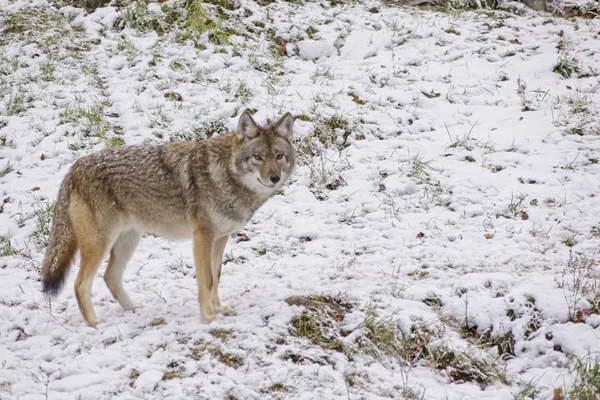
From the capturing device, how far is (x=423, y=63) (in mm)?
10297

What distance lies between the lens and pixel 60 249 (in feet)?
16.0

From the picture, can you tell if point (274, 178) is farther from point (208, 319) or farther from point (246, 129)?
point (208, 319)

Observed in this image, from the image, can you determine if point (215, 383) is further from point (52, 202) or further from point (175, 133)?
point (175, 133)

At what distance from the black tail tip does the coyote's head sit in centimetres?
180

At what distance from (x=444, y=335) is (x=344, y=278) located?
50.7 inches

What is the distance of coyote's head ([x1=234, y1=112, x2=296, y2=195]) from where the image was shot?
4.89 meters

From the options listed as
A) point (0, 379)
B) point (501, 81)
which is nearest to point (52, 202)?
point (0, 379)

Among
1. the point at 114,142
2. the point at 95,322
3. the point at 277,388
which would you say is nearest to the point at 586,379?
the point at 277,388

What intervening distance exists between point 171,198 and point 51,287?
1.25 meters

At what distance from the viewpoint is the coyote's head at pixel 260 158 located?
16.0 feet

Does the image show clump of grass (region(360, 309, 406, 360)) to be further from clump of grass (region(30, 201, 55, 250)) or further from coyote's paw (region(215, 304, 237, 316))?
clump of grass (region(30, 201, 55, 250))

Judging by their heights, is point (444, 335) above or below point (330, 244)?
above

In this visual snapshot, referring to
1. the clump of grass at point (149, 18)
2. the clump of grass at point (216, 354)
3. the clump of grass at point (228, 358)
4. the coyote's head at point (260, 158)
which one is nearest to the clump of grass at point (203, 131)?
the clump of grass at point (149, 18)

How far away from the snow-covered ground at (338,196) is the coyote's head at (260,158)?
3.64 feet
